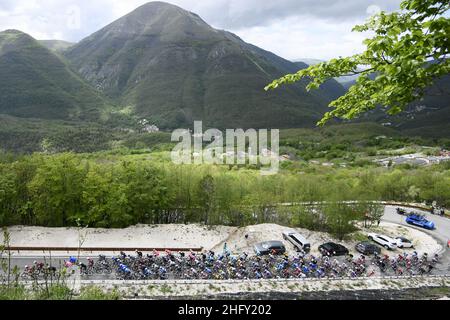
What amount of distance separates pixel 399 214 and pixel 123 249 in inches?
1367

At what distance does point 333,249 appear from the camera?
93.8 feet

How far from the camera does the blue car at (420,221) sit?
38031 mm

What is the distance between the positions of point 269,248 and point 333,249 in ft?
18.1

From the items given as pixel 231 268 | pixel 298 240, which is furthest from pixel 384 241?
pixel 231 268

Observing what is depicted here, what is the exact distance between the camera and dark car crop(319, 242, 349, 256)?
28433 mm

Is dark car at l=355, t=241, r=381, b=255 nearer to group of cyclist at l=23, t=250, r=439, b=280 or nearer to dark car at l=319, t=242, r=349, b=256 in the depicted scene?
dark car at l=319, t=242, r=349, b=256

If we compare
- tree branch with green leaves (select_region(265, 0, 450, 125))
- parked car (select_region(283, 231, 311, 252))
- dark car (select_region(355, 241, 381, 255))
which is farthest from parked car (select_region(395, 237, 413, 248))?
→ tree branch with green leaves (select_region(265, 0, 450, 125))

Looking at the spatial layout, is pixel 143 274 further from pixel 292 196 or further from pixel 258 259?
pixel 292 196

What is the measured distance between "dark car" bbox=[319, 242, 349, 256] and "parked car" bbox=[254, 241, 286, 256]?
346 cm

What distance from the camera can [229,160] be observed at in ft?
252

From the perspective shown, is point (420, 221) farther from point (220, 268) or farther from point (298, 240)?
point (220, 268)
